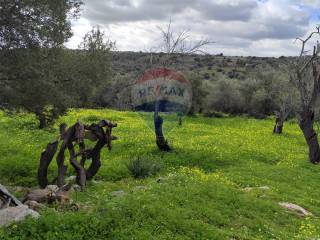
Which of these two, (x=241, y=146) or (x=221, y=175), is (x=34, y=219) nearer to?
(x=221, y=175)

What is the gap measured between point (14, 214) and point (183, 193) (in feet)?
18.6

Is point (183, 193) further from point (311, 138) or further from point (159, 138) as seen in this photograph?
point (311, 138)

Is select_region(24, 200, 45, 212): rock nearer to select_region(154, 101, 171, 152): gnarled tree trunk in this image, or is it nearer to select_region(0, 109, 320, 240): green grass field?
select_region(0, 109, 320, 240): green grass field

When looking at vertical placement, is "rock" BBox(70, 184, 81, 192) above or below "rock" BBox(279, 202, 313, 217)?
above

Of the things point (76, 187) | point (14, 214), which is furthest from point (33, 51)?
point (14, 214)

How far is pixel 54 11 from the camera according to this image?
1875cm

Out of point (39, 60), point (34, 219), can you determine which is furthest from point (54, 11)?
point (34, 219)

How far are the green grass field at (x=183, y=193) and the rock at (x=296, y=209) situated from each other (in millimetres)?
352

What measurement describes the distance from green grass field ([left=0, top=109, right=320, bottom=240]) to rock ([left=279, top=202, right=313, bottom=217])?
0.35 metres

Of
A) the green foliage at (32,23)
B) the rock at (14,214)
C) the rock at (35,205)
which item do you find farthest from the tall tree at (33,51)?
the rock at (14,214)

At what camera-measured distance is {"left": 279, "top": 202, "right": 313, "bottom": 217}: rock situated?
1651 cm

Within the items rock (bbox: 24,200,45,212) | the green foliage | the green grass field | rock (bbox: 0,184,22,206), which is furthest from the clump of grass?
rock (bbox: 0,184,22,206)

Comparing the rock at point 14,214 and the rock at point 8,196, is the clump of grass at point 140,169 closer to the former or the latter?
the rock at point 8,196

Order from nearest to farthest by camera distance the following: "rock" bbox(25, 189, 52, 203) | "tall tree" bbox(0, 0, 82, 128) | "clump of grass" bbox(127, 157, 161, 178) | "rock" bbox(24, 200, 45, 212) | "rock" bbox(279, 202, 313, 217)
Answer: "rock" bbox(24, 200, 45, 212) → "rock" bbox(25, 189, 52, 203) → "rock" bbox(279, 202, 313, 217) → "tall tree" bbox(0, 0, 82, 128) → "clump of grass" bbox(127, 157, 161, 178)
